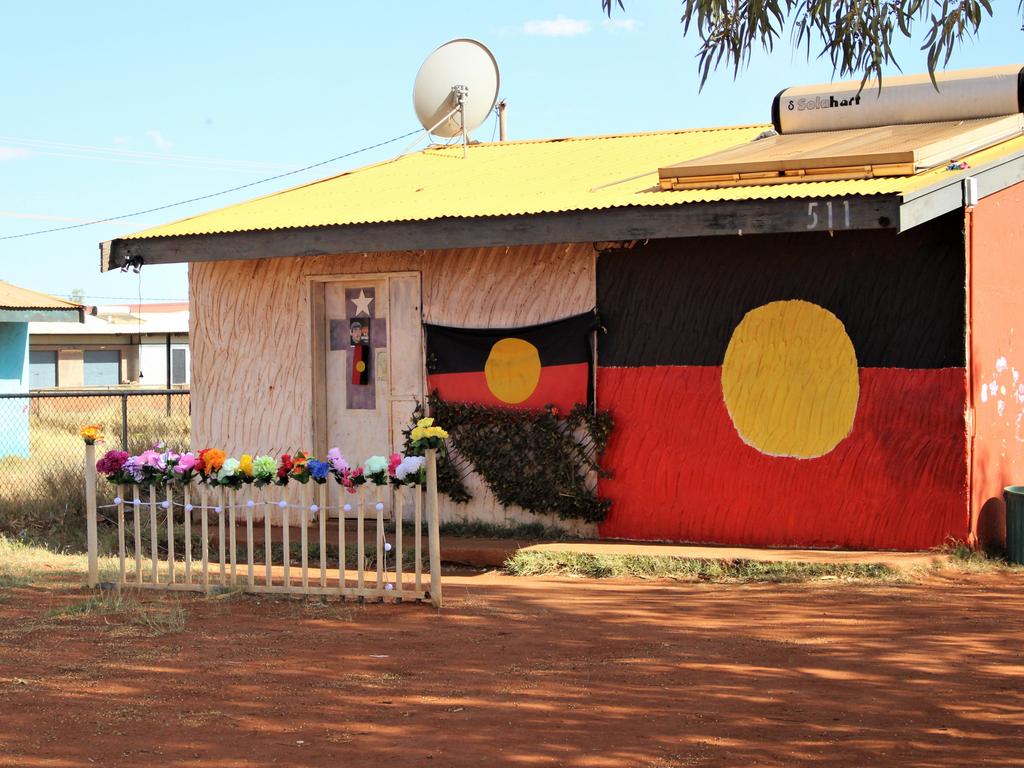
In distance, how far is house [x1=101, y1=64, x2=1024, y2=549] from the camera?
9914 millimetres

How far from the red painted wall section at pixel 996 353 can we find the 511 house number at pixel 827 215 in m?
1.23

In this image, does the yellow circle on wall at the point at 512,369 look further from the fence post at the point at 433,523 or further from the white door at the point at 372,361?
the fence post at the point at 433,523

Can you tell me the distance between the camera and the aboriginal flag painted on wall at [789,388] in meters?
9.99

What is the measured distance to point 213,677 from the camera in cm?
696

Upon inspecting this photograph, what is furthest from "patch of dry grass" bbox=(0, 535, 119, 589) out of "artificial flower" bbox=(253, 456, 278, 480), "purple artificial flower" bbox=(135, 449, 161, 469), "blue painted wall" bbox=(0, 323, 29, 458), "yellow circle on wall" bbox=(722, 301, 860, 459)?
"blue painted wall" bbox=(0, 323, 29, 458)

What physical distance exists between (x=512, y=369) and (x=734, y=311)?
2031 mm

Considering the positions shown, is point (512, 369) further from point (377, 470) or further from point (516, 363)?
point (377, 470)

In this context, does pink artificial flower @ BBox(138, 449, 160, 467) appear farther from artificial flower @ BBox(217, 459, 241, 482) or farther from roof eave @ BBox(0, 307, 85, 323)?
roof eave @ BBox(0, 307, 85, 323)

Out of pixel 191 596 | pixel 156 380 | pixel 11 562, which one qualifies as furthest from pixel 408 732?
pixel 156 380

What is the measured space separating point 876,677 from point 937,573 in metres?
3.23

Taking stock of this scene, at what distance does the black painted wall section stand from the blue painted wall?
41.9ft

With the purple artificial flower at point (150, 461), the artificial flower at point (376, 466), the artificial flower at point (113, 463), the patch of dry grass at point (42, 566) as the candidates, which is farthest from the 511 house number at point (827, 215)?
the patch of dry grass at point (42, 566)

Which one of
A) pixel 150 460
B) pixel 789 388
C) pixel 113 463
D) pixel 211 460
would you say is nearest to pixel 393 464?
pixel 211 460

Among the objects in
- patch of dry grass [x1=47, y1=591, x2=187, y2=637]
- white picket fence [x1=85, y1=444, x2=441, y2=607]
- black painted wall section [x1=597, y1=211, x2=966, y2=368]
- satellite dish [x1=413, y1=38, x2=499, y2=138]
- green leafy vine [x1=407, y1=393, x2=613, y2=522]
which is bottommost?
patch of dry grass [x1=47, y1=591, x2=187, y2=637]
